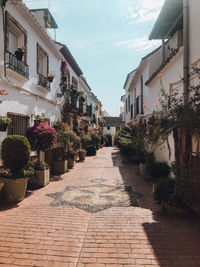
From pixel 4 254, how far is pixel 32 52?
290 inches

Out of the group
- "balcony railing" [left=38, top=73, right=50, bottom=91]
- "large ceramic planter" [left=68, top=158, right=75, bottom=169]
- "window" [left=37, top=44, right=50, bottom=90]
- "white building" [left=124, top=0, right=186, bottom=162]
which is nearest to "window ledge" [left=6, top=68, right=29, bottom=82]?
"balcony railing" [left=38, top=73, right=50, bottom=91]

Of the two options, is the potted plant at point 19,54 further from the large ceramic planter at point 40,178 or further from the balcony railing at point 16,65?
the large ceramic planter at point 40,178

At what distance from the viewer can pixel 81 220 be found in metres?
4.53

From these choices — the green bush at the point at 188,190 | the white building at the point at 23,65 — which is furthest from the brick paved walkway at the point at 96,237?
the white building at the point at 23,65

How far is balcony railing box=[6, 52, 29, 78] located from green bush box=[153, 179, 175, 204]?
5533 millimetres

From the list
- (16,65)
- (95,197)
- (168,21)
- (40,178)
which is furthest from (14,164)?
(168,21)

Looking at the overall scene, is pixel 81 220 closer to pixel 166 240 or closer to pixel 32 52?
pixel 166 240

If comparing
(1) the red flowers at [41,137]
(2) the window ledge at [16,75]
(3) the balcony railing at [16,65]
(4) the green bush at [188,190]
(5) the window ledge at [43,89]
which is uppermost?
(3) the balcony railing at [16,65]

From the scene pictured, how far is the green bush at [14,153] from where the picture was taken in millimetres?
5723

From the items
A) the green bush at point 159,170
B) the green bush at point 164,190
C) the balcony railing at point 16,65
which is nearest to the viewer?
the green bush at point 164,190

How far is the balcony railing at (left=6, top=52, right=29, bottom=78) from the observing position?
664 cm

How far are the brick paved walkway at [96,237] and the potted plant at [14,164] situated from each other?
38 cm

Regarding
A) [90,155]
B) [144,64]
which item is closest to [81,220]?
[144,64]

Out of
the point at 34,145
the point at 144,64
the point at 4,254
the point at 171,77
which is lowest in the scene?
the point at 4,254
